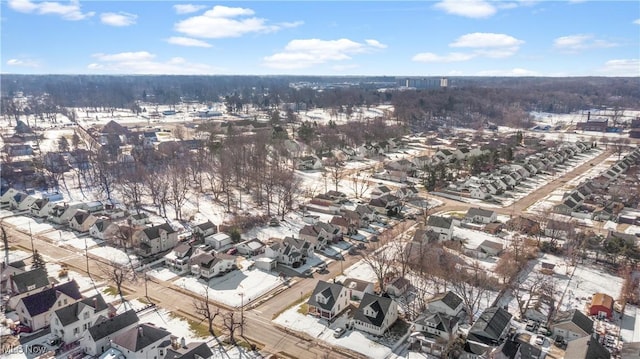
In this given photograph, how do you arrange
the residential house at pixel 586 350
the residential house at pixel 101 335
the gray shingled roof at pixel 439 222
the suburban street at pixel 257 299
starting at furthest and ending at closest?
1. the gray shingled roof at pixel 439 222
2. the suburban street at pixel 257 299
3. the residential house at pixel 101 335
4. the residential house at pixel 586 350

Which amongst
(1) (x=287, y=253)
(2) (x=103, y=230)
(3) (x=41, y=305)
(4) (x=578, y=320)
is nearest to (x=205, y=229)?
(2) (x=103, y=230)

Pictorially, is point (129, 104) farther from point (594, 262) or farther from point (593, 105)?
point (593, 105)

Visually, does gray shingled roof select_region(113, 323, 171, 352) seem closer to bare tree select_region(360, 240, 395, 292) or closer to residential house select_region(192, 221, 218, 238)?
bare tree select_region(360, 240, 395, 292)

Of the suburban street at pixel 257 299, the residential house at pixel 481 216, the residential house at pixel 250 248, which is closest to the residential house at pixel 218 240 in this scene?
the residential house at pixel 250 248

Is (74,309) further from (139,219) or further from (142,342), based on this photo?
(139,219)

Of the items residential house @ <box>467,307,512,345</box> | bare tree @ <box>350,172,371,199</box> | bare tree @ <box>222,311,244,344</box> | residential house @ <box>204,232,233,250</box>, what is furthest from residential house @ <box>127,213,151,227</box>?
residential house @ <box>467,307,512,345</box>

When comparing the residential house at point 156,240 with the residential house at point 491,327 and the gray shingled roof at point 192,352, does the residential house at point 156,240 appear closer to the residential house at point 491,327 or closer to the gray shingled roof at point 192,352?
the gray shingled roof at point 192,352
